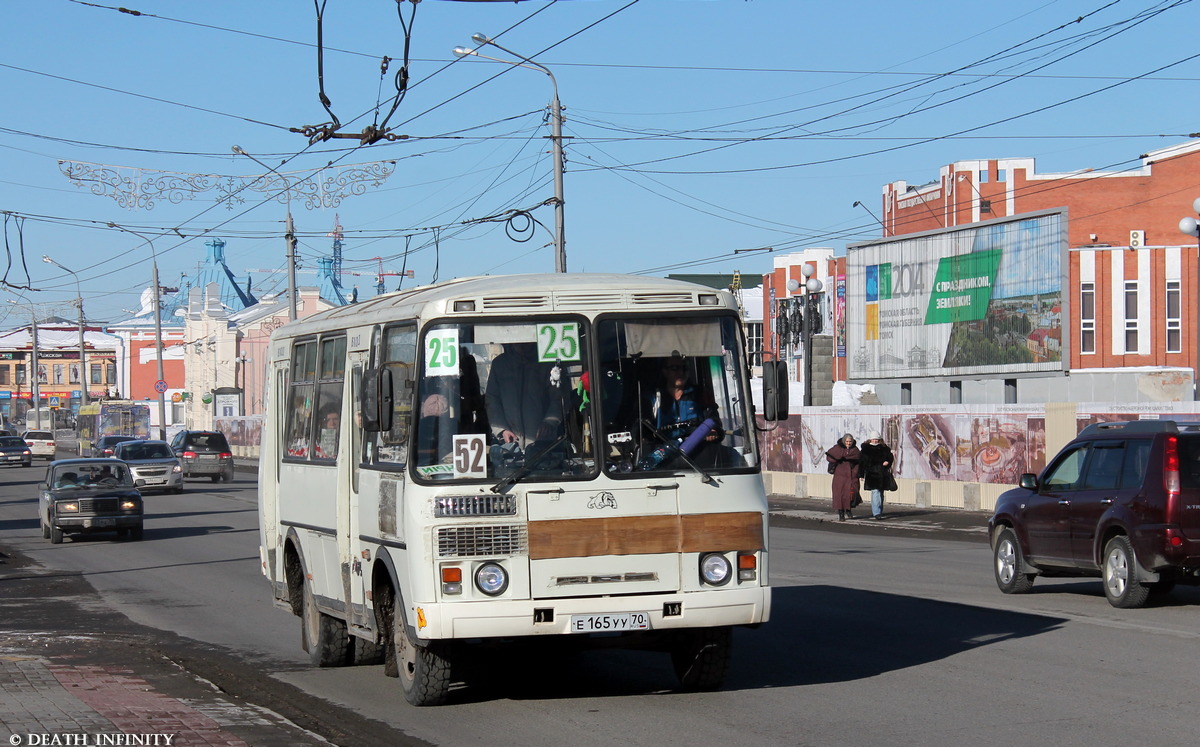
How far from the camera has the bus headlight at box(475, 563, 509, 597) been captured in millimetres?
8492

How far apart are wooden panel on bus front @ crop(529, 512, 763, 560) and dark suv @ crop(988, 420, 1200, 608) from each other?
6009 mm

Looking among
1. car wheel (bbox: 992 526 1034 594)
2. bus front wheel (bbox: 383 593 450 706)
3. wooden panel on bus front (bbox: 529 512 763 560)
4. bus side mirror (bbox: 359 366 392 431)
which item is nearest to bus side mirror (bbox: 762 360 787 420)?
wooden panel on bus front (bbox: 529 512 763 560)

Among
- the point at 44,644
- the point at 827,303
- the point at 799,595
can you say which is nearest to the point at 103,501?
the point at 44,644

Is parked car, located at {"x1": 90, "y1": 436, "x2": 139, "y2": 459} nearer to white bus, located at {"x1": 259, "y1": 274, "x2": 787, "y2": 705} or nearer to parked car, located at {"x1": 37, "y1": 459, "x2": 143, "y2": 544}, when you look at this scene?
parked car, located at {"x1": 37, "y1": 459, "x2": 143, "y2": 544}

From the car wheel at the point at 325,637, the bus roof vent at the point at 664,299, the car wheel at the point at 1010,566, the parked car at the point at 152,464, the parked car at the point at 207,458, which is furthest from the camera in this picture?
the parked car at the point at 207,458

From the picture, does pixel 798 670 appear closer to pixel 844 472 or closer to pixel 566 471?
pixel 566 471

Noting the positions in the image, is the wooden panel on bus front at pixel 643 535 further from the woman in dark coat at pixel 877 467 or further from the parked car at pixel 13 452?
the parked car at pixel 13 452

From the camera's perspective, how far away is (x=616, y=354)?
8906 mm

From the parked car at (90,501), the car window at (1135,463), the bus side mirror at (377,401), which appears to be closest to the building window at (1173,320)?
the parked car at (90,501)

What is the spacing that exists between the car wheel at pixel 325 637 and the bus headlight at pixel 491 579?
303 cm

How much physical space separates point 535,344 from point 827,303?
6335cm

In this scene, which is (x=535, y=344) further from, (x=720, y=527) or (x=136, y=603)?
(x=136, y=603)

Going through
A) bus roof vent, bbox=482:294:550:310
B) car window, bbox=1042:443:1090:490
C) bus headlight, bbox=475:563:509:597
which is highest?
bus roof vent, bbox=482:294:550:310

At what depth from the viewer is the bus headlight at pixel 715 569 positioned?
8.74 metres
